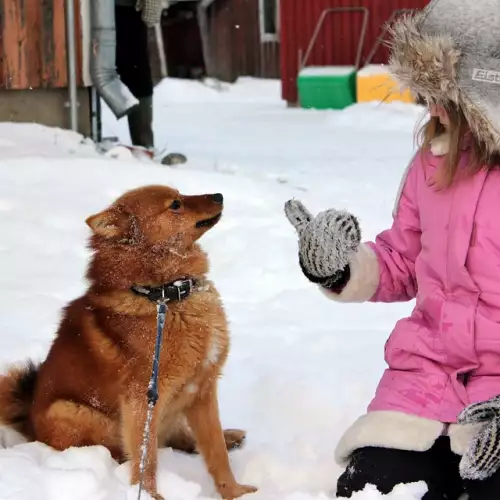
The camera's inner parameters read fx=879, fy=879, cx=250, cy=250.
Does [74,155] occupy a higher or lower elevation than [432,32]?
lower

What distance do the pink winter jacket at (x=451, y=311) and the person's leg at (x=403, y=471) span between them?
117 millimetres

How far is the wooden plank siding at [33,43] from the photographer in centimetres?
653

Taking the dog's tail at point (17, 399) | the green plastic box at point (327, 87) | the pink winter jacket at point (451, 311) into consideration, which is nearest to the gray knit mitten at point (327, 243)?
the pink winter jacket at point (451, 311)

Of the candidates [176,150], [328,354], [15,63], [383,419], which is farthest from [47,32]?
[383,419]

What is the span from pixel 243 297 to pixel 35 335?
41.5 inches

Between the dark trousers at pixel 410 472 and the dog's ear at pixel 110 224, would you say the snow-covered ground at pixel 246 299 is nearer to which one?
the dark trousers at pixel 410 472

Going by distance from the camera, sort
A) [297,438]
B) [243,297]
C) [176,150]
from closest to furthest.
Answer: [297,438] → [243,297] → [176,150]

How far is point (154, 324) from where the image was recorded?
255cm

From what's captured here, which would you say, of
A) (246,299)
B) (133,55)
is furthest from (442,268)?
(133,55)

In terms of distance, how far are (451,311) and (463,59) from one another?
0.65 m

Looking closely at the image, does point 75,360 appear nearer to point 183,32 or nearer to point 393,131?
point 393,131

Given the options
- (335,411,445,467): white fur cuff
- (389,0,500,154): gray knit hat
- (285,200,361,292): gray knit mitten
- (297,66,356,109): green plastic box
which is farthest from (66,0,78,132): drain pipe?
(297,66,356,109): green plastic box

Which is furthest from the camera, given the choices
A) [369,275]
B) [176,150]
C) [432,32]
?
[176,150]

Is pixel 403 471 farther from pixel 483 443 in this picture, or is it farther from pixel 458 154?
pixel 458 154
